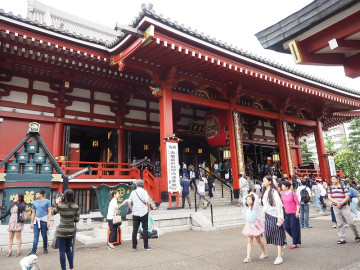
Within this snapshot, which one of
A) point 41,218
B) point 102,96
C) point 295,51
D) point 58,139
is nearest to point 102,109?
point 102,96

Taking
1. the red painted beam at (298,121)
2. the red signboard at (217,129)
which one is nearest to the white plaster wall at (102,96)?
the red signboard at (217,129)

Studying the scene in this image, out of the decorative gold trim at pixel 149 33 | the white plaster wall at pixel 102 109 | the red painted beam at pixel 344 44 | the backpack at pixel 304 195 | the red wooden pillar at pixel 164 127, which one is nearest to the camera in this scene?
the red painted beam at pixel 344 44

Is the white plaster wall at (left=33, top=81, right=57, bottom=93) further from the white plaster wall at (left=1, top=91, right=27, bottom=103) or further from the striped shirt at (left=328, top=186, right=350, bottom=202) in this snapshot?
the striped shirt at (left=328, top=186, right=350, bottom=202)

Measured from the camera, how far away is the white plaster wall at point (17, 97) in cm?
1032

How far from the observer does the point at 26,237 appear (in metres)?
6.52

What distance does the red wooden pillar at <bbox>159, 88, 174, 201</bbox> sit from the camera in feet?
32.8

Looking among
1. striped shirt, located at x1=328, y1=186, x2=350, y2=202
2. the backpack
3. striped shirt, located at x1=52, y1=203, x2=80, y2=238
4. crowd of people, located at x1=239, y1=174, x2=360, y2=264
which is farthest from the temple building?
striped shirt, located at x1=52, y1=203, x2=80, y2=238

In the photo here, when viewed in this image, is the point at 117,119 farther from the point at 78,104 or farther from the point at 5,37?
the point at 5,37

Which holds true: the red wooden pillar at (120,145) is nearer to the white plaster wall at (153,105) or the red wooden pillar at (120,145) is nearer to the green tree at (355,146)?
the white plaster wall at (153,105)

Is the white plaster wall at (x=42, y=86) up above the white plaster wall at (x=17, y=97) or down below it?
above

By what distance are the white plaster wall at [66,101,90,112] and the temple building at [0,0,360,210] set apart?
5 centimetres

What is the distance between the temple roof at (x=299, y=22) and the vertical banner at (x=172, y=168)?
20.6 ft

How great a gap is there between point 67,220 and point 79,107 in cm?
865

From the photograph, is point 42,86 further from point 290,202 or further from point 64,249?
point 290,202
